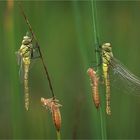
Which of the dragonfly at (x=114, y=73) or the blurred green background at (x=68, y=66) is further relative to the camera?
the blurred green background at (x=68, y=66)

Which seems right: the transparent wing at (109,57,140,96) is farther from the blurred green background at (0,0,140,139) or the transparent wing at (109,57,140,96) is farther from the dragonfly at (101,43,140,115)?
the blurred green background at (0,0,140,139)

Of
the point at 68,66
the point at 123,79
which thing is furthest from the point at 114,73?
the point at 68,66

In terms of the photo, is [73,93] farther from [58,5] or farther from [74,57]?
[58,5]

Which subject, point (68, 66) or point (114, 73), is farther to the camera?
point (68, 66)

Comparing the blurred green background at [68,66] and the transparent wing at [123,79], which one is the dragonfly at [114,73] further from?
the blurred green background at [68,66]

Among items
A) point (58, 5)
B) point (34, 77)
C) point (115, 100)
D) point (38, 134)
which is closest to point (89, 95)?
point (38, 134)

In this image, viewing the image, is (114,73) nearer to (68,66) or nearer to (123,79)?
(123,79)

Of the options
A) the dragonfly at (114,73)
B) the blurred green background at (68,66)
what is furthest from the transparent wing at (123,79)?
the blurred green background at (68,66)
